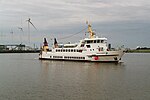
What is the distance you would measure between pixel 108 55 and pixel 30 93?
37392 mm

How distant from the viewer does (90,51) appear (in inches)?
2435

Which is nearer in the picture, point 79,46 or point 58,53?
point 79,46

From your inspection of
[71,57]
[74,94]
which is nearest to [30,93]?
[74,94]

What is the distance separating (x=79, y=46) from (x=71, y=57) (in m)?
4.50

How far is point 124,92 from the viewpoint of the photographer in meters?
25.1

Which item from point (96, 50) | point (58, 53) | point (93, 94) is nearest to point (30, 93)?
point (93, 94)

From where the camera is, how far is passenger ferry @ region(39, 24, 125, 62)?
60.3 meters

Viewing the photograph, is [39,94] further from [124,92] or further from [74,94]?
[124,92]

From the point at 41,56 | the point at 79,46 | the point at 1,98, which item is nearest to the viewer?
the point at 1,98

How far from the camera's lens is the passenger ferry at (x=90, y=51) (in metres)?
60.3

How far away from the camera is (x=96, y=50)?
60.5 meters

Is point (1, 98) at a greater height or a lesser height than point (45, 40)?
lesser

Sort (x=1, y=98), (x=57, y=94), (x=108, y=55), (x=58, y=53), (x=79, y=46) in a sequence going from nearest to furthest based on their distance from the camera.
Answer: (x=1, y=98) < (x=57, y=94) < (x=108, y=55) < (x=79, y=46) < (x=58, y=53)

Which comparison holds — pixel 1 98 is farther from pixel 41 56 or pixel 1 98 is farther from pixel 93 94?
pixel 41 56
